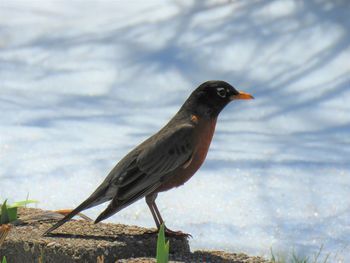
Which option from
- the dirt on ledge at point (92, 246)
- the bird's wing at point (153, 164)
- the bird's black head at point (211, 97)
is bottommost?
the dirt on ledge at point (92, 246)

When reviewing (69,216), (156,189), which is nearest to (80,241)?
(69,216)

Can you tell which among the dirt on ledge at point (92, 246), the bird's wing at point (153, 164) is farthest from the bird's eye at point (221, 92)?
the dirt on ledge at point (92, 246)

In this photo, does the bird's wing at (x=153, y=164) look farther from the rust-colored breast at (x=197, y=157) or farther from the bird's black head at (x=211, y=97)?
the bird's black head at (x=211, y=97)

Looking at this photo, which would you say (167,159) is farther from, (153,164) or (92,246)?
(92,246)

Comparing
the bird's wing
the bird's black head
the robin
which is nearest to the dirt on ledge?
the robin

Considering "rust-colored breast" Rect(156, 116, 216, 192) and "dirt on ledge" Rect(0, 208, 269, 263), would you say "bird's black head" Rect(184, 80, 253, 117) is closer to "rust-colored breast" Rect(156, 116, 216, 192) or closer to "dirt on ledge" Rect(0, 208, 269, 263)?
"rust-colored breast" Rect(156, 116, 216, 192)

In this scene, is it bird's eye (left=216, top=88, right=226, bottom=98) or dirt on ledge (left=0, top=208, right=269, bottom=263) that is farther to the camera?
bird's eye (left=216, top=88, right=226, bottom=98)

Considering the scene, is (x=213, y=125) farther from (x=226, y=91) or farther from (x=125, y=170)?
(x=125, y=170)
